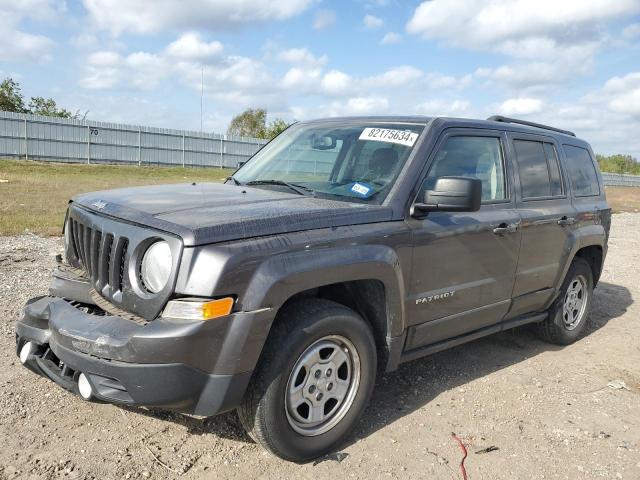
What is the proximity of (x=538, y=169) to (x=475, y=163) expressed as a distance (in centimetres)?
93

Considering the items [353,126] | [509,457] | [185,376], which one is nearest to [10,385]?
[185,376]

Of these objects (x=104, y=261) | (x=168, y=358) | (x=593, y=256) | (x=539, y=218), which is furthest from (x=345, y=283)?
(x=593, y=256)

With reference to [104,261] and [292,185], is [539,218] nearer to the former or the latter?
[292,185]

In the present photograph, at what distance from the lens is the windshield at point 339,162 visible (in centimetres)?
369

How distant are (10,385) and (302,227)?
2.31m

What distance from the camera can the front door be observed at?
12.1 feet

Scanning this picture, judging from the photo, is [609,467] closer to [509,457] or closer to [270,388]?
[509,457]

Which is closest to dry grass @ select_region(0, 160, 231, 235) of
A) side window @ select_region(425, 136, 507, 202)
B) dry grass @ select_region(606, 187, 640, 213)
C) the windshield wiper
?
the windshield wiper

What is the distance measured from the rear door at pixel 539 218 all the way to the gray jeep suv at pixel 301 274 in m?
0.02

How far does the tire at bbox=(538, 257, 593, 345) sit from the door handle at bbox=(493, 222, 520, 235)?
1288 mm

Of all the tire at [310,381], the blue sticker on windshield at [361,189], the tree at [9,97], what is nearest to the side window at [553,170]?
the blue sticker on windshield at [361,189]

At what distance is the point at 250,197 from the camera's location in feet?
11.6

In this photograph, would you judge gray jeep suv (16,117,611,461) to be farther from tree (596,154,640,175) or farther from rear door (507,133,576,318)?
tree (596,154,640,175)

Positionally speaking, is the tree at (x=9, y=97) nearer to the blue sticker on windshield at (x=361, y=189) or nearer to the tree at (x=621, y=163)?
the blue sticker on windshield at (x=361, y=189)
